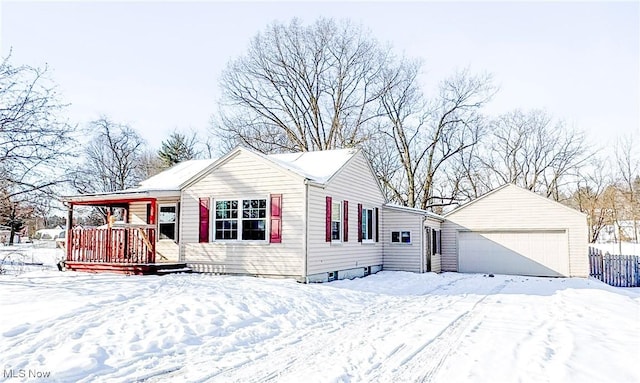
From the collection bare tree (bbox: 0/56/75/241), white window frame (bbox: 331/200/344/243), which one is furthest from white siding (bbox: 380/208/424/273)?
bare tree (bbox: 0/56/75/241)

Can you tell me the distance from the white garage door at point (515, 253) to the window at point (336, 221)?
338 inches

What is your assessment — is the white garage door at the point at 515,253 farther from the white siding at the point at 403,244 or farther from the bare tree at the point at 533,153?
the bare tree at the point at 533,153

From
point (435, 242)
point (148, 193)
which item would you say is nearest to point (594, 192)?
point (435, 242)

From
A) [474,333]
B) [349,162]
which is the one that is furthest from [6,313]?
[349,162]

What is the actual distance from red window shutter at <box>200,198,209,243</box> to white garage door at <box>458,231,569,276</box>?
12359mm

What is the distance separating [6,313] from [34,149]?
5351 mm

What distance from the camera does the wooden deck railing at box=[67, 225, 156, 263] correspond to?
14641 mm

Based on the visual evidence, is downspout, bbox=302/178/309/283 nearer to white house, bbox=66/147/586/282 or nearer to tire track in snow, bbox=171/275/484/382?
white house, bbox=66/147/586/282

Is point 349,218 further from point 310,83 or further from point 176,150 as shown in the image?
point 176,150

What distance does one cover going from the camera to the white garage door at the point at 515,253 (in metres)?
20.2

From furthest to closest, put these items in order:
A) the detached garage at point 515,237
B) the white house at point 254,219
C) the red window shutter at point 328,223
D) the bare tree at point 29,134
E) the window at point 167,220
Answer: the detached garage at point 515,237 → the window at point 167,220 → the red window shutter at point 328,223 → the white house at point 254,219 → the bare tree at point 29,134

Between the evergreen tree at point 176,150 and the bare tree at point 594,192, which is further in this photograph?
the evergreen tree at point 176,150

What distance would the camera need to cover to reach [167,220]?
16.6 meters
